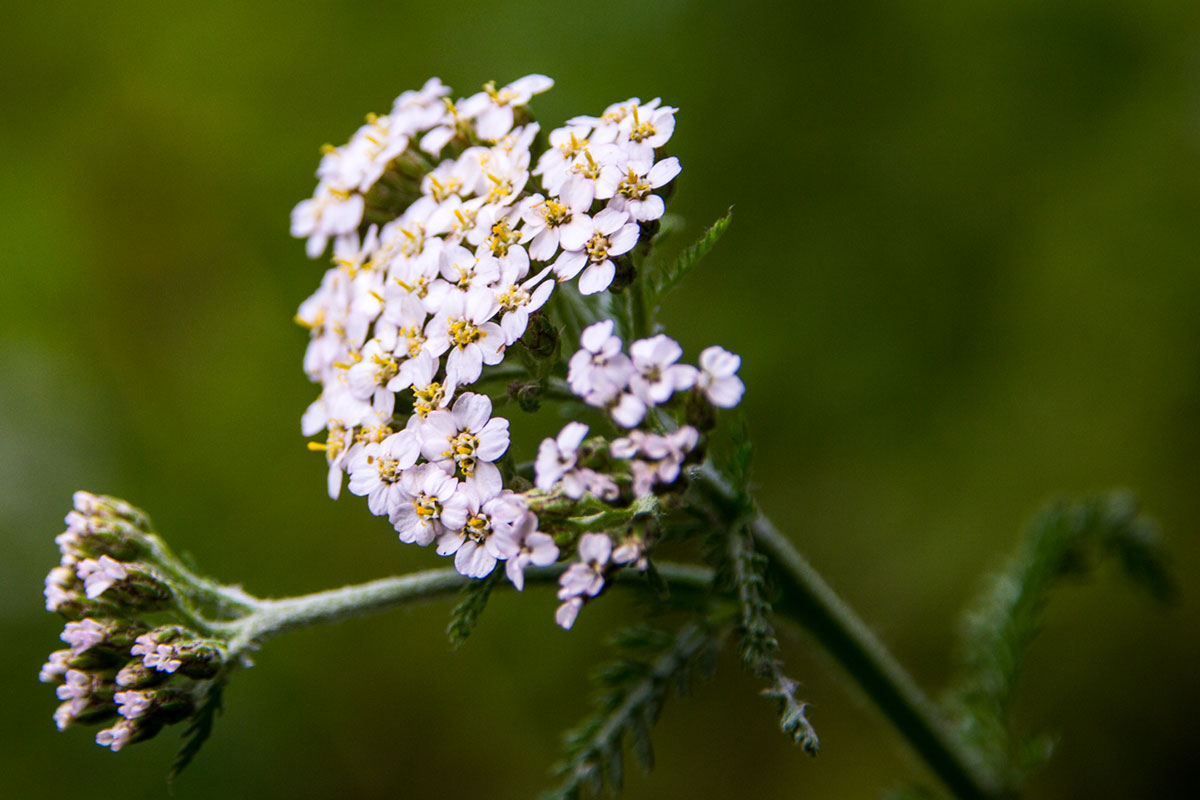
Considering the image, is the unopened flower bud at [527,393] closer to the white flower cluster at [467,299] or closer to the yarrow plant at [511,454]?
the yarrow plant at [511,454]

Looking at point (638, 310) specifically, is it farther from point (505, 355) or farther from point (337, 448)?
point (337, 448)

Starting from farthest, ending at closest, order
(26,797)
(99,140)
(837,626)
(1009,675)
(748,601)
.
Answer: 1. (99,140)
2. (26,797)
3. (1009,675)
4. (837,626)
5. (748,601)

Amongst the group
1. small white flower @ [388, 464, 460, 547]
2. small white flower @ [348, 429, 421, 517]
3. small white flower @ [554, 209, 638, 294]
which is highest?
small white flower @ [554, 209, 638, 294]

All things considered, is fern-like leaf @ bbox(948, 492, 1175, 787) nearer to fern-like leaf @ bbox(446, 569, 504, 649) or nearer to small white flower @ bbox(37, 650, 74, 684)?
fern-like leaf @ bbox(446, 569, 504, 649)

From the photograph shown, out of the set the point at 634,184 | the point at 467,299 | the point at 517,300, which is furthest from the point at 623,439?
the point at 634,184

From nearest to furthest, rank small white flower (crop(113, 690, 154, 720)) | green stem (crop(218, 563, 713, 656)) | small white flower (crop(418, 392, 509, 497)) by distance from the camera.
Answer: small white flower (crop(418, 392, 509, 497)), small white flower (crop(113, 690, 154, 720)), green stem (crop(218, 563, 713, 656))

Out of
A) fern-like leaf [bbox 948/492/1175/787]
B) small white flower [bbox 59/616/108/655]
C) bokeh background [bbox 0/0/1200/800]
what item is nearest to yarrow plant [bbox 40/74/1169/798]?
small white flower [bbox 59/616/108/655]

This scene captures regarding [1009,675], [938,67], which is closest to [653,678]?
[1009,675]

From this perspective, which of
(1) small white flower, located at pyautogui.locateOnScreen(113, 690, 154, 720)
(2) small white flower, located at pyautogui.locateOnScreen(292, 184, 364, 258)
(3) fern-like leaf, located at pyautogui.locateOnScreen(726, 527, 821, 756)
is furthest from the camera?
(2) small white flower, located at pyautogui.locateOnScreen(292, 184, 364, 258)

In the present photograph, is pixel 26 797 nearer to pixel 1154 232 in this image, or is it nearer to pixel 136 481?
pixel 136 481
